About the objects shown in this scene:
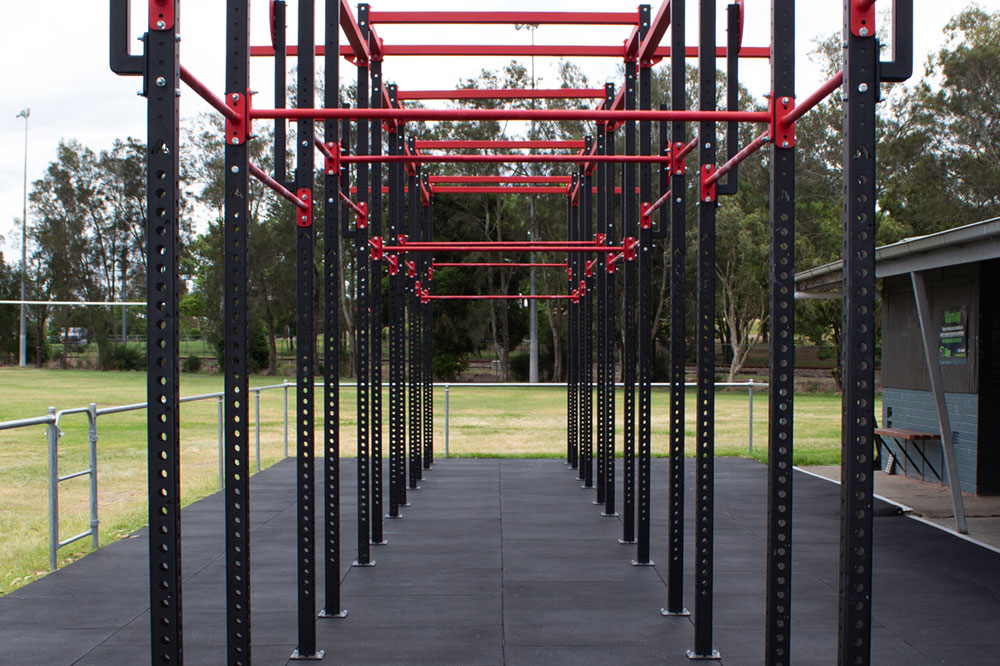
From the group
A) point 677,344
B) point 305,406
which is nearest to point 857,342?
point 677,344

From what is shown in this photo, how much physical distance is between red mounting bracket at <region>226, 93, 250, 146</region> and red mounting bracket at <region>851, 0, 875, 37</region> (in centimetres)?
218

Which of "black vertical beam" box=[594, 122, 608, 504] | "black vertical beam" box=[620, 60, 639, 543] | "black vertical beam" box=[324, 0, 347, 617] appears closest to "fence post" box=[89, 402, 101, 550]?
"black vertical beam" box=[324, 0, 347, 617]

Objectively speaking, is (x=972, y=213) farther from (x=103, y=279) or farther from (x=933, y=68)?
(x=103, y=279)

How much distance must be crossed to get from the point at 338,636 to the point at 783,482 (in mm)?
2516

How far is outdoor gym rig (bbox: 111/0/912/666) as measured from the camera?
9.30 ft

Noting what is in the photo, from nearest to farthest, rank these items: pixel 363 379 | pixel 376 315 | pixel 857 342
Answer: pixel 857 342 → pixel 363 379 → pixel 376 315

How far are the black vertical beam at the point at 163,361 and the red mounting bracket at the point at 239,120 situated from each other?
2.12 ft

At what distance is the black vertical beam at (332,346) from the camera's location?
188 inches

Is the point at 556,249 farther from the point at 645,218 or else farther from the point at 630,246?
the point at 645,218

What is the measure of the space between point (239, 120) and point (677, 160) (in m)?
2.56

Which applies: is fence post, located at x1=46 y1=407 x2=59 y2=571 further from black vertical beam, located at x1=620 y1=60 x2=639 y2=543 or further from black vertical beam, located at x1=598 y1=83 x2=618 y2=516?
black vertical beam, located at x1=598 y1=83 x2=618 y2=516

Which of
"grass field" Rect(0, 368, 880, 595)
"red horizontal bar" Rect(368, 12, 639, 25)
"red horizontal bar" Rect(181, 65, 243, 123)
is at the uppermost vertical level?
"red horizontal bar" Rect(368, 12, 639, 25)

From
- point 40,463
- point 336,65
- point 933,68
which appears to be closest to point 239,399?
point 336,65

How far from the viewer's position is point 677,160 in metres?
5.19
